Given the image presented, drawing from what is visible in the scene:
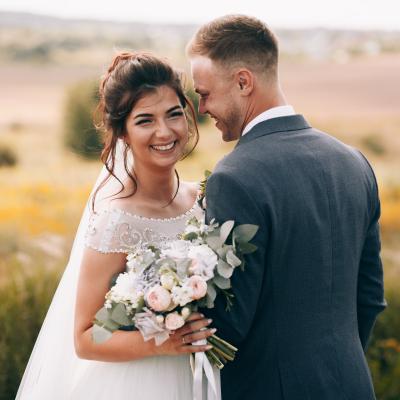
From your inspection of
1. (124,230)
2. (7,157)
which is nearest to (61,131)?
(7,157)

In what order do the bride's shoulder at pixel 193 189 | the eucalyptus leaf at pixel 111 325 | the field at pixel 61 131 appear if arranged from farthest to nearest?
the field at pixel 61 131
the bride's shoulder at pixel 193 189
the eucalyptus leaf at pixel 111 325

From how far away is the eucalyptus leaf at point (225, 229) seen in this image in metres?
2.51

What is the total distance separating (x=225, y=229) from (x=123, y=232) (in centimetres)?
79

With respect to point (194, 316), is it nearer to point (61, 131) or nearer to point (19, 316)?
point (19, 316)

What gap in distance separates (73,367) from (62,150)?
561 cm

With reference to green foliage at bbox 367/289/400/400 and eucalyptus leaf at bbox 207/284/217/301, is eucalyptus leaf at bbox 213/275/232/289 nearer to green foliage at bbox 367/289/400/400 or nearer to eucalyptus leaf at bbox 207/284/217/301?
eucalyptus leaf at bbox 207/284/217/301

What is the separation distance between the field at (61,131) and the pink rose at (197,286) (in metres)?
4.71

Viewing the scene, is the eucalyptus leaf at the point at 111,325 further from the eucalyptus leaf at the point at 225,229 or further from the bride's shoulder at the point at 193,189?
the bride's shoulder at the point at 193,189

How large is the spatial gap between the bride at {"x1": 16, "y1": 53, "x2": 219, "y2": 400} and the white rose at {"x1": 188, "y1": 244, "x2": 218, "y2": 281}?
43cm

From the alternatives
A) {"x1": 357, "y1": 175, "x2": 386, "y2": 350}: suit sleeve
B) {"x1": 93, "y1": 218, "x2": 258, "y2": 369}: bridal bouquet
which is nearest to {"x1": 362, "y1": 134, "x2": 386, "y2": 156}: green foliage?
{"x1": 357, "y1": 175, "x2": 386, "y2": 350}: suit sleeve

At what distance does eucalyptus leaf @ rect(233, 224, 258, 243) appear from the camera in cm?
249

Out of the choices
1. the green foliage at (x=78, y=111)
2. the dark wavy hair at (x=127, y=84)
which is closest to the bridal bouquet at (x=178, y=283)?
the dark wavy hair at (x=127, y=84)

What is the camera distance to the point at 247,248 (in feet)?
8.30

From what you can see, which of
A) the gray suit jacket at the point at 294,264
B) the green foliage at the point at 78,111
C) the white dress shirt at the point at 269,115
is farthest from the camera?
the green foliage at the point at 78,111
